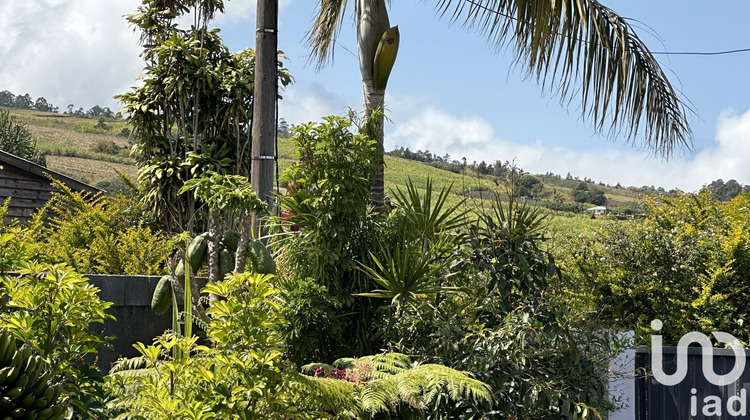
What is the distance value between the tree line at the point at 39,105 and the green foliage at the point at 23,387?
65789 millimetres

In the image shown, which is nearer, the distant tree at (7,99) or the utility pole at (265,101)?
the utility pole at (265,101)

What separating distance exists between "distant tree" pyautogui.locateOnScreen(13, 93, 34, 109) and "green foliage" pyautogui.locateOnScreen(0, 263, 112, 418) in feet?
231

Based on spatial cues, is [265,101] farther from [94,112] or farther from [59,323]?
[94,112]

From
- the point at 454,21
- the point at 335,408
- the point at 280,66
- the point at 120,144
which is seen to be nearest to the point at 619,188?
the point at 120,144

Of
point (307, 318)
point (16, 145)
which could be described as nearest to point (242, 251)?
point (307, 318)

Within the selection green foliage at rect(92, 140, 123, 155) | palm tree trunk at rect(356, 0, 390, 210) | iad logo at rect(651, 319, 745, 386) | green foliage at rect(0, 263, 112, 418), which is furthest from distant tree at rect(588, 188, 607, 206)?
green foliage at rect(0, 263, 112, 418)

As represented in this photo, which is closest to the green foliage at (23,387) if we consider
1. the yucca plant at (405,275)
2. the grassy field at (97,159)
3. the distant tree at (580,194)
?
the yucca plant at (405,275)

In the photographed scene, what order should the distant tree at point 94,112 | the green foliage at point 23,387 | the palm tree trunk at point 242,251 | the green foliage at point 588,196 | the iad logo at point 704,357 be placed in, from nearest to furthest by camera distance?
the green foliage at point 23,387
the palm tree trunk at point 242,251
the iad logo at point 704,357
the green foliage at point 588,196
the distant tree at point 94,112

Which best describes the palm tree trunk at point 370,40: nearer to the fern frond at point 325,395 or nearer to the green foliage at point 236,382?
the fern frond at point 325,395

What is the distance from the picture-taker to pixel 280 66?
12.1m

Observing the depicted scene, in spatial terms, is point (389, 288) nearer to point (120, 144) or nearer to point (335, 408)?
point (335, 408)

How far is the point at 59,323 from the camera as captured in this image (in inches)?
124

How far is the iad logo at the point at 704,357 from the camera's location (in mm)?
7223

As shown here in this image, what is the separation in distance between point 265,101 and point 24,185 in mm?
9918
